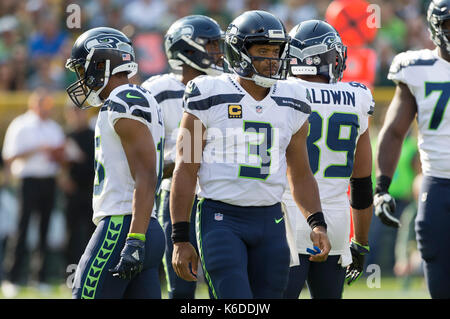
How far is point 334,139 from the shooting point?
5.02 m

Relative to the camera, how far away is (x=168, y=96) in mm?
5941

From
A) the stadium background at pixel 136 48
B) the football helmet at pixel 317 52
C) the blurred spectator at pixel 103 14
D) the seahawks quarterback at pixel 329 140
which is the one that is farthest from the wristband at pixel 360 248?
the blurred spectator at pixel 103 14

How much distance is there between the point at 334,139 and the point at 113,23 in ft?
25.3

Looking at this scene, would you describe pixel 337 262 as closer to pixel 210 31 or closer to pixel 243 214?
pixel 243 214

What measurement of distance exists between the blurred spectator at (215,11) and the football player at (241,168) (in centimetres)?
831

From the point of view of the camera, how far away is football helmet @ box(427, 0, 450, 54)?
17.4ft

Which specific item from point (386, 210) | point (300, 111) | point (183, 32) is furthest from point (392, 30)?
Result: point (300, 111)

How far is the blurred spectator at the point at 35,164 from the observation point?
9.57 m

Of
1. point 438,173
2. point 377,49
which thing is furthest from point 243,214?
point 377,49

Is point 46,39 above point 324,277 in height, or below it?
above

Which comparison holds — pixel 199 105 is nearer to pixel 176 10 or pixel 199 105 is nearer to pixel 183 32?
pixel 183 32

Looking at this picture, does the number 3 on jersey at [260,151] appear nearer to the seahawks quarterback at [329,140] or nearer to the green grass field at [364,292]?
the seahawks quarterback at [329,140]
